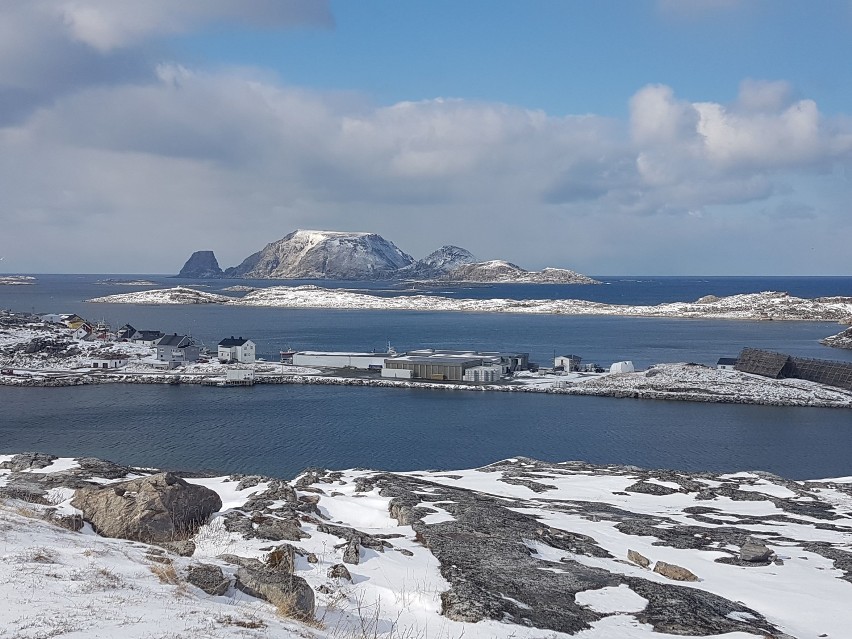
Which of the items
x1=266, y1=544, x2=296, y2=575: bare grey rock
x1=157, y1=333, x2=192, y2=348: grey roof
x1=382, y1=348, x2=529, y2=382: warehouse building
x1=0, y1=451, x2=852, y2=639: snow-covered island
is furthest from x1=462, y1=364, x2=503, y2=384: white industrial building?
x1=266, y1=544, x2=296, y2=575: bare grey rock

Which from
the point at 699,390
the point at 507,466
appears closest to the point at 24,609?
the point at 507,466

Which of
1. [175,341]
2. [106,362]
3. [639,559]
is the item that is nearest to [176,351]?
[175,341]

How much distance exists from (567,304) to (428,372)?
95.9m

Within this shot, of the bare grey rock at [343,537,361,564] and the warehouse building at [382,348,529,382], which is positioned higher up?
the bare grey rock at [343,537,361,564]

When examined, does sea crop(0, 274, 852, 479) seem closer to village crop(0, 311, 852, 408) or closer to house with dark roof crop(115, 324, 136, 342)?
village crop(0, 311, 852, 408)

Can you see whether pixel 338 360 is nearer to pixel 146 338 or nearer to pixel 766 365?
pixel 146 338

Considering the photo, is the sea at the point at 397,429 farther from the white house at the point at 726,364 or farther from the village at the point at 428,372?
the white house at the point at 726,364

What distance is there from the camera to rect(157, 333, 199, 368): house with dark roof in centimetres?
6612

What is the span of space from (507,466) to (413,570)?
17063 millimetres

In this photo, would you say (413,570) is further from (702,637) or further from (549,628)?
(702,637)

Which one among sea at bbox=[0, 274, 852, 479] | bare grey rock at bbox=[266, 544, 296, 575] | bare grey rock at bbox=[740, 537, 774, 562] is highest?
bare grey rock at bbox=[266, 544, 296, 575]

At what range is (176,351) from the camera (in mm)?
66562

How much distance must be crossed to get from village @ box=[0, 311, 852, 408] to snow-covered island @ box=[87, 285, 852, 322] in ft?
244

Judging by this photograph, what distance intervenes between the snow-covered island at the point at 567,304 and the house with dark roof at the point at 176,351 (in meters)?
88.6
